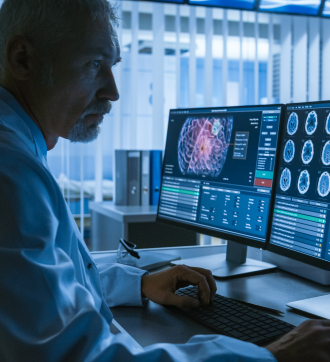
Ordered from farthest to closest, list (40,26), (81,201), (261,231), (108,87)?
(81,201)
(261,231)
(108,87)
(40,26)

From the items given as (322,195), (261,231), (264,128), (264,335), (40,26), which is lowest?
(264,335)

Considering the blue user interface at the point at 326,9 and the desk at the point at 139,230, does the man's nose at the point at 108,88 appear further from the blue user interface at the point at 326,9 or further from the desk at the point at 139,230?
the blue user interface at the point at 326,9

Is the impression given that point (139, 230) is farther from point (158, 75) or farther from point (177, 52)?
point (177, 52)

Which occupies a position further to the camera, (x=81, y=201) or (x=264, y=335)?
(x=81, y=201)

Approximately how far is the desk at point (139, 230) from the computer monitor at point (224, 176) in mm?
982

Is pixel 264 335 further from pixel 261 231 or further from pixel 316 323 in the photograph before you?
pixel 261 231

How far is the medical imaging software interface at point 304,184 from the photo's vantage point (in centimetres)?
110

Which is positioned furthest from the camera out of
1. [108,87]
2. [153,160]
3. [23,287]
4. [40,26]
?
[153,160]

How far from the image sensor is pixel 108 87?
3.74 ft

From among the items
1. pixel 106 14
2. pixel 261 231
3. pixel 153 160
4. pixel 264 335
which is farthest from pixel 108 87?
pixel 153 160

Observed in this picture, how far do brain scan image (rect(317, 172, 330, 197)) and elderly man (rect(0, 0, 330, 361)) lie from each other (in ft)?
1.14

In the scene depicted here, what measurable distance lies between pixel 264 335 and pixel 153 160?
212 centimetres

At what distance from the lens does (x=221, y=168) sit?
1409 millimetres

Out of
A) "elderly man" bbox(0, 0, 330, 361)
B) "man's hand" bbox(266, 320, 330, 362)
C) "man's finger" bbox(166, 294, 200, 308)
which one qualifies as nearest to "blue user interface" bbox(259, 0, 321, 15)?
"elderly man" bbox(0, 0, 330, 361)
